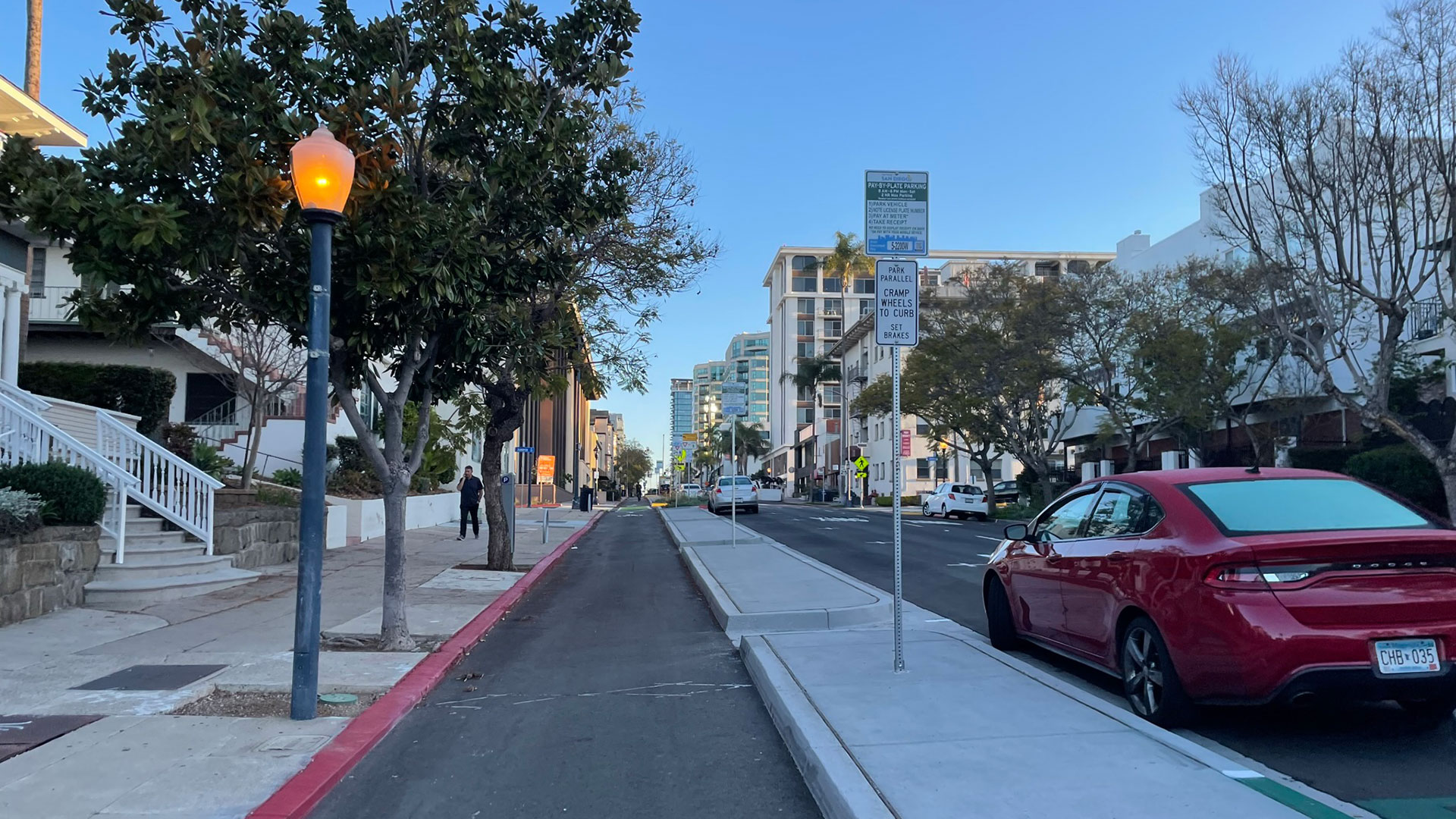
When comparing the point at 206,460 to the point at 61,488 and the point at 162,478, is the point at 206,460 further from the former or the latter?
the point at 61,488

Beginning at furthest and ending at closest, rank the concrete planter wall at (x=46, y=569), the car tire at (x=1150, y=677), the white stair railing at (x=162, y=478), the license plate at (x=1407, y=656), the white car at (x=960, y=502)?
the white car at (x=960, y=502), the white stair railing at (x=162, y=478), the concrete planter wall at (x=46, y=569), the car tire at (x=1150, y=677), the license plate at (x=1407, y=656)

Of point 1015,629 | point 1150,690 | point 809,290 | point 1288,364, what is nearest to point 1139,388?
point 1288,364

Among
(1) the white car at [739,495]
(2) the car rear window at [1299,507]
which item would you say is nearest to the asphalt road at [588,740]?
(2) the car rear window at [1299,507]

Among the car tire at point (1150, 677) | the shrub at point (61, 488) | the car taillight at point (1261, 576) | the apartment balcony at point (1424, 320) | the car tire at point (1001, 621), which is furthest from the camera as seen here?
the apartment balcony at point (1424, 320)

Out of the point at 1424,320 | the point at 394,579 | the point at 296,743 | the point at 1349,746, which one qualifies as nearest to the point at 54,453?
the point at 394,579

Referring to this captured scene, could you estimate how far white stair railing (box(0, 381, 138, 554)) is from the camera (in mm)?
11031

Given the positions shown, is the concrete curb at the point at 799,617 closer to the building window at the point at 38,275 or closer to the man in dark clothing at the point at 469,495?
the man in dark clothing at the point at 469,495

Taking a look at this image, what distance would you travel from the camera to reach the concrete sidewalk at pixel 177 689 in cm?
498

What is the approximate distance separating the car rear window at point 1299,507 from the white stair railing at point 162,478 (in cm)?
1181

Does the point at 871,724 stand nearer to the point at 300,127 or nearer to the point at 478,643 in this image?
the point at 478,643

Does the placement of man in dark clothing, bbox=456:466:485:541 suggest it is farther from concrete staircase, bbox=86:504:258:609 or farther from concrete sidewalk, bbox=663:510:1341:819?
concrete sidewalk, bbox=663:510:1341:819

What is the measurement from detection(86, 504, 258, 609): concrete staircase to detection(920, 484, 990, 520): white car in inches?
1251

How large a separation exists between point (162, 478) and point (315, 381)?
8.20 m

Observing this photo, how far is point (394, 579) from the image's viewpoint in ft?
29.4
